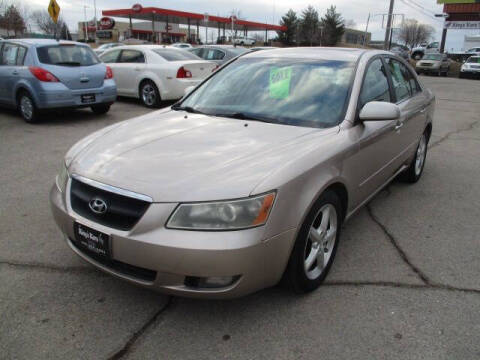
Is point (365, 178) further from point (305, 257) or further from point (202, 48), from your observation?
point (202, 48)

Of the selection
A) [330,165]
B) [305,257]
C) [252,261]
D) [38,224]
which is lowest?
[38,224]

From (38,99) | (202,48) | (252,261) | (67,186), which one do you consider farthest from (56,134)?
(202,48)

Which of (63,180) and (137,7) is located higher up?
(137,7)

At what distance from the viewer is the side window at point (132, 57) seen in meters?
10.8

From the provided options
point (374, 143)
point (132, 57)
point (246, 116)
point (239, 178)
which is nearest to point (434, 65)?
point (132, 57)

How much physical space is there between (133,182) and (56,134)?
593 centimetres

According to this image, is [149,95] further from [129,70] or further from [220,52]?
[220,52]

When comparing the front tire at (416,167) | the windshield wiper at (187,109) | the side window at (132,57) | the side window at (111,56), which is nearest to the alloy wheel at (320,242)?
the windshield wiper at (187,109)

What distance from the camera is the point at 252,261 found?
2258 mm

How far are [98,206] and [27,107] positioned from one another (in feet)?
22.9

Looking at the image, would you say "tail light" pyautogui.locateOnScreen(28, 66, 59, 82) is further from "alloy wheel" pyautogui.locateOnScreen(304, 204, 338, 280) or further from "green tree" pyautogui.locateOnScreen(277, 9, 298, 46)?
→ "green tree" pyautogui.locateOnScreen(277, 9, 298, 46)

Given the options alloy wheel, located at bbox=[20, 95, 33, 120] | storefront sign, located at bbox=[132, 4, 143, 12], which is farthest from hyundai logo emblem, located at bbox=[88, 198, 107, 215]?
storefront sign, located at bbox=[132, 4, 143, 12]

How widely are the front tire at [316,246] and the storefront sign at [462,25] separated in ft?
183

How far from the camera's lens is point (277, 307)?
2.72m
